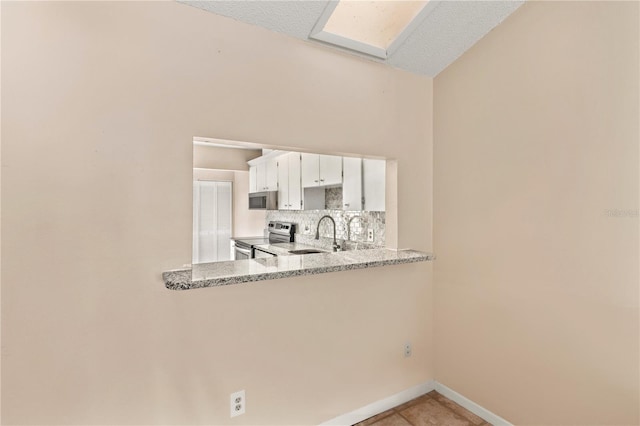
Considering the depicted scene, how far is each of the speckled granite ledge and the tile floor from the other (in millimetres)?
1118

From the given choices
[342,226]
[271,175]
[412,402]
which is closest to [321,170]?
[342,226]

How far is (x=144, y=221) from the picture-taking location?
143 centimetres

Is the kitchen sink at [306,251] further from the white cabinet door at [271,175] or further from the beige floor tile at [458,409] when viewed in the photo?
the beige floor tile at [458,409]

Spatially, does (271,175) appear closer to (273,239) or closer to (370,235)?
(273,239)

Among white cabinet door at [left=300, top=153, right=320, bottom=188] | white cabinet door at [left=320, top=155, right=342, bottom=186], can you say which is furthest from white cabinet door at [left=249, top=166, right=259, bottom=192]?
white cabinet door at [left=320, top=155, right=342, bottom=186]

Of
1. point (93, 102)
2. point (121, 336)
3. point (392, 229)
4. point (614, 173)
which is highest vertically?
point (93, 102)

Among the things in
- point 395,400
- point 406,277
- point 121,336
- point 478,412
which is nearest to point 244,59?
point 121,336

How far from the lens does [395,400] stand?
2221mm

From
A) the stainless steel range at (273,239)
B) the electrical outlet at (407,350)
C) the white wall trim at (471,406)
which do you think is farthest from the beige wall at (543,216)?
the stainless steel range at (273,239)

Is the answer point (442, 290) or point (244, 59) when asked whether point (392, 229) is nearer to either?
point (442, 290)

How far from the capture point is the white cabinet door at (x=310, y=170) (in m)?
3.27

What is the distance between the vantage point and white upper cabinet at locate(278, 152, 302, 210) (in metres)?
3.67

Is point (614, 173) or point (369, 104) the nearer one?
point (614, 173)

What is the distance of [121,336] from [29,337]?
324 mm
